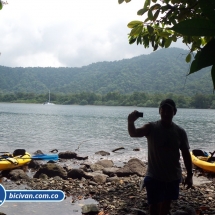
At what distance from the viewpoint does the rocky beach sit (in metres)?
5.71

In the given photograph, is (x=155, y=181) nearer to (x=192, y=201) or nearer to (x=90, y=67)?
(x=192, y=201)

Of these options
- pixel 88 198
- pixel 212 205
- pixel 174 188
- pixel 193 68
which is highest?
pixel 193 68

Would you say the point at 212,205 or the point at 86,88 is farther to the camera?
the point at 86,88

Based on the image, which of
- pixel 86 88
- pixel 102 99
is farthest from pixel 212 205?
pixel 86 88

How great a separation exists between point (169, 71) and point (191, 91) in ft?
105

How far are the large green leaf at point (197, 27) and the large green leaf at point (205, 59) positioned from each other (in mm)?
37

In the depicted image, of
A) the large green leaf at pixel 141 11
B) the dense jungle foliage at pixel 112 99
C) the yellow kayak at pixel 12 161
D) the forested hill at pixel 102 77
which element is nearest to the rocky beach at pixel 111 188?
the yellow kayak at pixel 12 161

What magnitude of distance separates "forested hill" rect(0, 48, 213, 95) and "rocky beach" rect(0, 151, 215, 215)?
252 feet

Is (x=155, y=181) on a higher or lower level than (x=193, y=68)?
lower

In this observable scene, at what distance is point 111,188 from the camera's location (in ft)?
25.6

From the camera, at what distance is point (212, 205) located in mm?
5699

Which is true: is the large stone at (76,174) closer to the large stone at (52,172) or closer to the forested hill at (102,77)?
the large stone at (52,172)

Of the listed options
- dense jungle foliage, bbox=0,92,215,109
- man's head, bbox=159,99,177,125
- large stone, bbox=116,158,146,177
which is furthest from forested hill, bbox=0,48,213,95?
man's head, bbox=159,99,177,125

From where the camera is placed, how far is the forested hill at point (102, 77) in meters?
97.8
